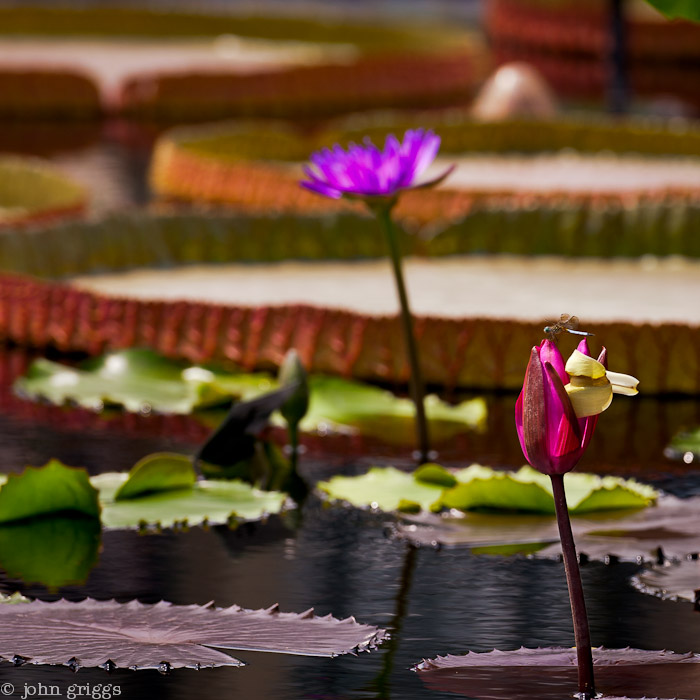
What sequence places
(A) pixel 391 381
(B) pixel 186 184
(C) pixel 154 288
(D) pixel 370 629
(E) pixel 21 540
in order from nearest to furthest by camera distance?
(D) pixel 370 629
(E) pixel 21 540
(A) pixel 391 381
(C) pixel 154 288
(B) pixel 186 184

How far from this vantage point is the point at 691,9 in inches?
46.4

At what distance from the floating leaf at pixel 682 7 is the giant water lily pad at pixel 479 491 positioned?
38cm

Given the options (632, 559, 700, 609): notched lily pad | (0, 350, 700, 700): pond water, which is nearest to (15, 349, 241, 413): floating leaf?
(0, 350, 700, 700): pond water

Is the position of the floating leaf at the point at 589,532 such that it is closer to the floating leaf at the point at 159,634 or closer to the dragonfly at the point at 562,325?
the floating leaf at the point at 159,634

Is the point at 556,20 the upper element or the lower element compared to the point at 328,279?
upper

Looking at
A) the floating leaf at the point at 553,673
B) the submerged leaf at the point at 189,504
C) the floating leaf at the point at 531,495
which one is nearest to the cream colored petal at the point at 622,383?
the floating leaf at the point at 553,673

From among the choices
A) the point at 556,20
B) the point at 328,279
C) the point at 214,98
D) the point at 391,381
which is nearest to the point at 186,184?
the point at 328,279

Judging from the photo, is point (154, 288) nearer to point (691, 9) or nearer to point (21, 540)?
point (21, 540)

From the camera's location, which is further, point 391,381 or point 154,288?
point 154,288

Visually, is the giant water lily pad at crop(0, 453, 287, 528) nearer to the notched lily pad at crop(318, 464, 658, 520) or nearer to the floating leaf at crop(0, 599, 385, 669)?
the notched lily pad at crop(318, 464, 658, 520)

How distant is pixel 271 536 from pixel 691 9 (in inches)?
20.0

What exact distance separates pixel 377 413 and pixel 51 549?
571mm

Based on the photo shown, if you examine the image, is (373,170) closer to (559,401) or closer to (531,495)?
(531,495)

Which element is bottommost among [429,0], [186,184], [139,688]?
[139,688]
